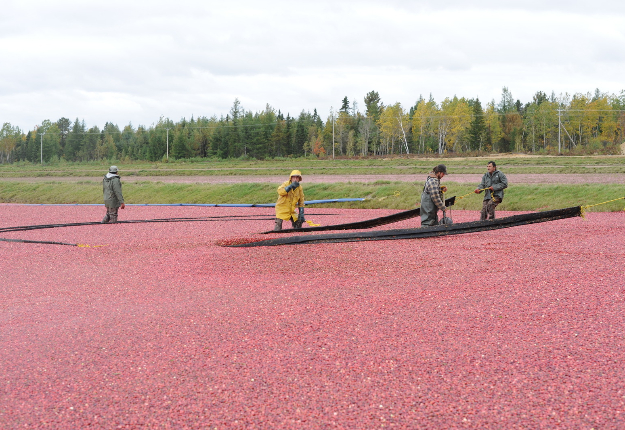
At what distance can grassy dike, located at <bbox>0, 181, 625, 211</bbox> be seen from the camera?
1973cm

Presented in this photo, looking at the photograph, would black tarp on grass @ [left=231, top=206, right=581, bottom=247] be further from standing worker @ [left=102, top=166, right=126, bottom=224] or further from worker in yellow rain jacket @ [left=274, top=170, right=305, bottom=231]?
standing worker @ [left=102, top=166, right=126, bottom=224]

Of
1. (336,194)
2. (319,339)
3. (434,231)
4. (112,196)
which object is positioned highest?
(112,196)

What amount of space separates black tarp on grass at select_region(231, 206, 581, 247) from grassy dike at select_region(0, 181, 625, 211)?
7.80 meters

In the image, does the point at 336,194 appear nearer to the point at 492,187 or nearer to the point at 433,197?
the point at 492,187

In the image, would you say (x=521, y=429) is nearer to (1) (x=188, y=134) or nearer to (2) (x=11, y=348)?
(2) (x=11, y=348)

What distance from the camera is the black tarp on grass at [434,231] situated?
1076 centimetres

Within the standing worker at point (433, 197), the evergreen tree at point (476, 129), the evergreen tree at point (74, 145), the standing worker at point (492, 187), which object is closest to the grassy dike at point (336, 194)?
the standing worker at point (492, 187)

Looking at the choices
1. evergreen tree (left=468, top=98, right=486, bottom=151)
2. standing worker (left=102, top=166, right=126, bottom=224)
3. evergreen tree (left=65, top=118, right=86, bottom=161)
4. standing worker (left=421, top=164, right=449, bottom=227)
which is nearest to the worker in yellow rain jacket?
standing worker (left=421, top=164, right=449, bottom=227)

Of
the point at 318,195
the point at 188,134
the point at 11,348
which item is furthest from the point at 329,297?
the point at 188,134

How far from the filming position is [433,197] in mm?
11461

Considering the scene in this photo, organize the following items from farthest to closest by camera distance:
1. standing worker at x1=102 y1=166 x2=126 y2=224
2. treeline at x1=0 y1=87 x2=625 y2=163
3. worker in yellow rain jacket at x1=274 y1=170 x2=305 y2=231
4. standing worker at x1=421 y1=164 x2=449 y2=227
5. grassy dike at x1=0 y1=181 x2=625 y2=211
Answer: treeline at x1=0 y1=87 x2=625 y2=163, grassy dike at x1=0 y1=181 x2=625 y2=211, standing worker at x1=102 y1=166 x2=126 y2=224, worker in yellow rain jacket at x1=274 y1=170 x2=305 y2=231, standing worker at x1=421 y1=164 x2=449 y2=227

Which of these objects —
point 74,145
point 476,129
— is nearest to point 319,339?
point 476,129

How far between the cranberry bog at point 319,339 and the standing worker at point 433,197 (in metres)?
1.58

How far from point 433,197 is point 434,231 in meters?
0.71
